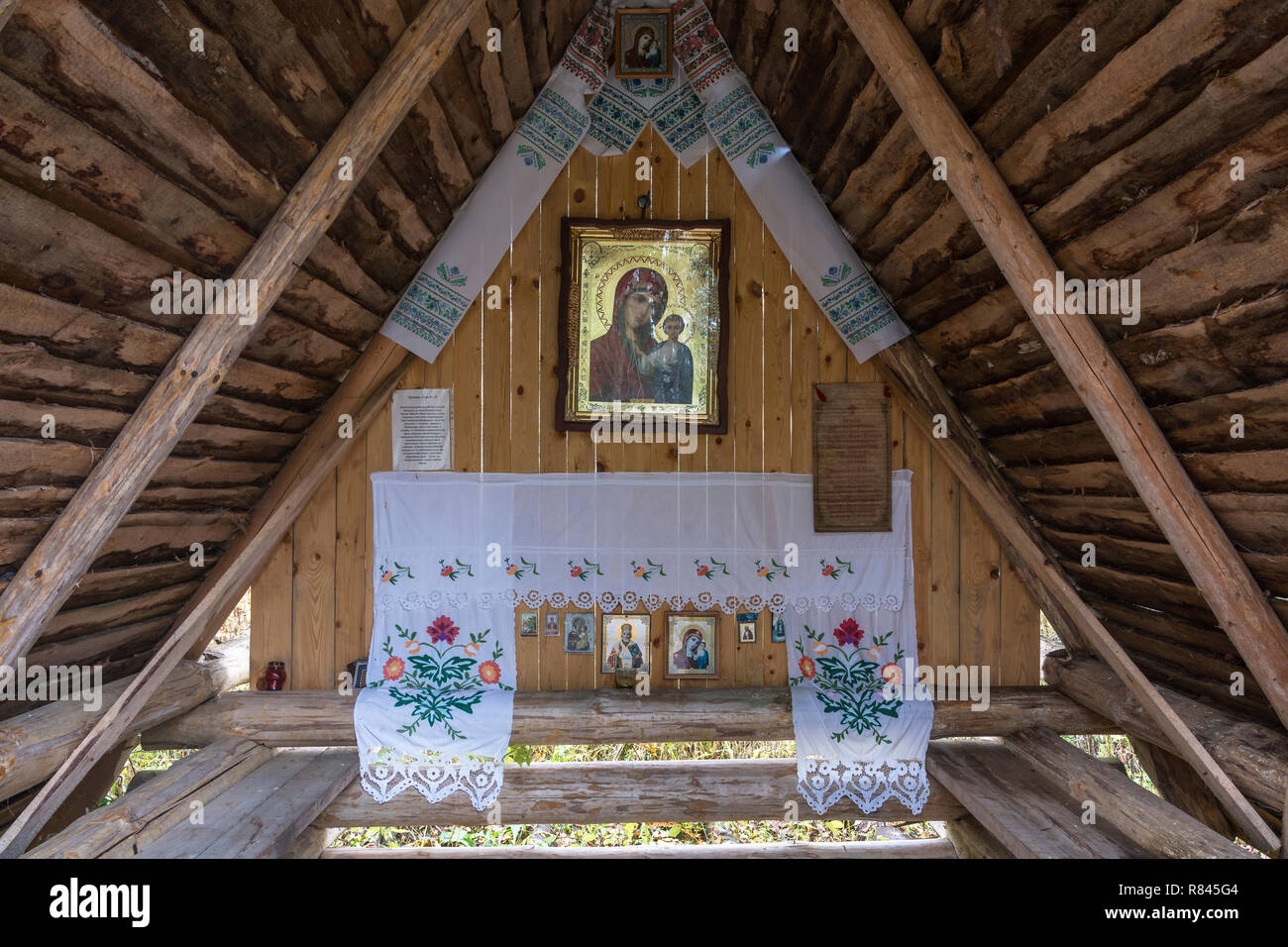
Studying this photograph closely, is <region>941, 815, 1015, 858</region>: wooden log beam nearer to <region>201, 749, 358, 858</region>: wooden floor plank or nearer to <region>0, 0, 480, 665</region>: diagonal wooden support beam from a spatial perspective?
<region>201, 749, 358, 858</region>: wooden floor plank

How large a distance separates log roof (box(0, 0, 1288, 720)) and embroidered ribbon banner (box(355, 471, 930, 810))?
0.75 m

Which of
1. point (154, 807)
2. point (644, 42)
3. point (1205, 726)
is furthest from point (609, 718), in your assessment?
point (644, 42)

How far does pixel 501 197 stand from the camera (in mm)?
3174

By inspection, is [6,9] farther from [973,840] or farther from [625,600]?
[973,840]

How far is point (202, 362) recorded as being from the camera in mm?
2031

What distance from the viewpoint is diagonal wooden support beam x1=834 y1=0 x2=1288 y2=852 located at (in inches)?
85.0

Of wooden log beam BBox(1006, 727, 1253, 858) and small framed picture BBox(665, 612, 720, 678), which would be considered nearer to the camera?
wooden log beam BBox(1006, 727, 1253, 858)

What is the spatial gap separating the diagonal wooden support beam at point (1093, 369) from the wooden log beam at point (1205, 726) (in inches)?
4.6

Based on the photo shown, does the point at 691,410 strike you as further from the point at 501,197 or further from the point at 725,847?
the point at 725,847

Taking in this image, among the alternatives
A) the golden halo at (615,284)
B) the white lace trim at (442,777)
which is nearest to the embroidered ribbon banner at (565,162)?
the golden halo at (615,284)

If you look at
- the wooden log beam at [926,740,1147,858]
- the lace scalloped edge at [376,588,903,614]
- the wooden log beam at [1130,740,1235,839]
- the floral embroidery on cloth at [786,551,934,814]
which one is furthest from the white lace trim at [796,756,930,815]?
the wooden log beam at [1130,740,1235,839]

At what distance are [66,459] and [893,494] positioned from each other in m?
3.33

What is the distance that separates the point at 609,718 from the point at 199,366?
2187 millimetres
